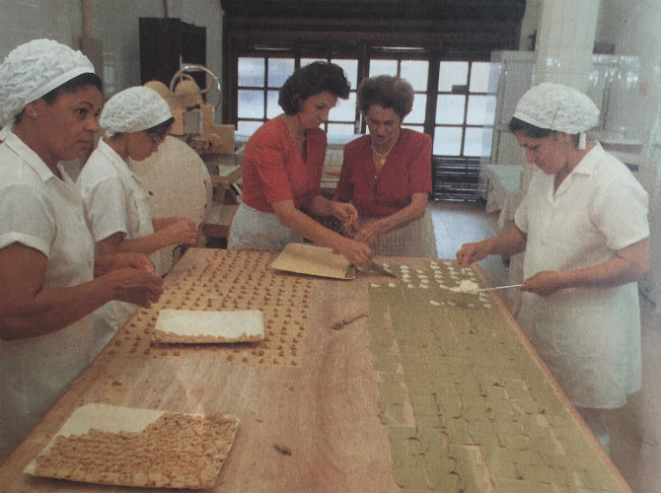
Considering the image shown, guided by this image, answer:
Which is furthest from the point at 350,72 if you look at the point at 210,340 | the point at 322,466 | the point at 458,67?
the point at 322,466

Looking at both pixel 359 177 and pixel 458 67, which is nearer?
pixel 359 177

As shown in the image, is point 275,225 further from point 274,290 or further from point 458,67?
point 458,67

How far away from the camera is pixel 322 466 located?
98 centimetres

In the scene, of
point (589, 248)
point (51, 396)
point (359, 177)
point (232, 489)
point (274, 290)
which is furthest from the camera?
point (359, 177)

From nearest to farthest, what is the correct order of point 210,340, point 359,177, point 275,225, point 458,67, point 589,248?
point 210,340 → point 589,248 → point 275,225 → point 359,177 → point 458,67

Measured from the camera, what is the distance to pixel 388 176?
2.40m

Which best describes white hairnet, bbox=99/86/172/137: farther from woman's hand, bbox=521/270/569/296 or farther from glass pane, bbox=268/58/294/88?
glass pane, bbox=268/58/294/88

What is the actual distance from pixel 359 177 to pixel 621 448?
1.38 metres

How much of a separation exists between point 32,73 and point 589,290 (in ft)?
4.71

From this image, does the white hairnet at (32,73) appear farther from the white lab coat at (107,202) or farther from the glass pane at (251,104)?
the glass pane at (251,104)

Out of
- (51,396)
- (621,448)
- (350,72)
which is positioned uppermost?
(350,72)

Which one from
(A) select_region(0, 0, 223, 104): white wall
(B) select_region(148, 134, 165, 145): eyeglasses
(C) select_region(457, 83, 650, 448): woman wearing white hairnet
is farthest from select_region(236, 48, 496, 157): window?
(C) select_region(457, 83, 650, 448): woman wearing white hairnet

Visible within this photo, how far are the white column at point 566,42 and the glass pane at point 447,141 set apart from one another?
192 inches

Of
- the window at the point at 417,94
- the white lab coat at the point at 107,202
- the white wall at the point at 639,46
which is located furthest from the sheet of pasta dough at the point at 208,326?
the window at the point at 417,94
